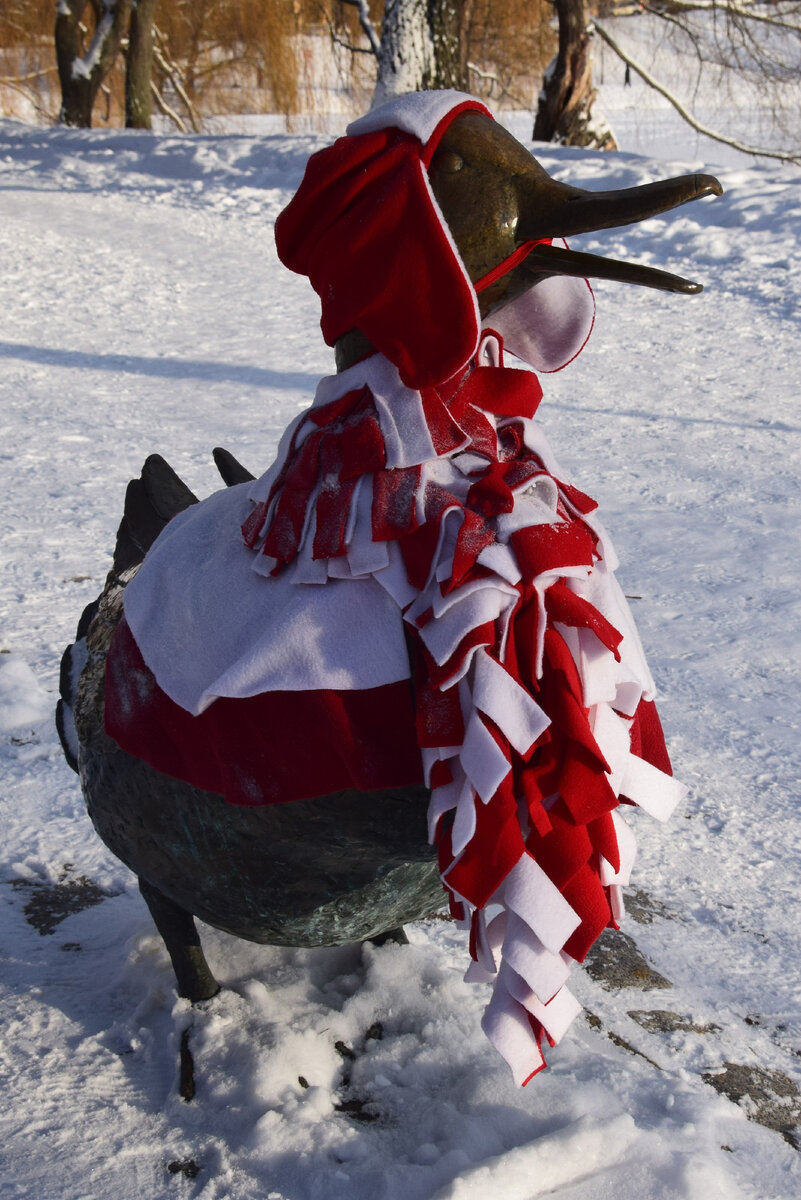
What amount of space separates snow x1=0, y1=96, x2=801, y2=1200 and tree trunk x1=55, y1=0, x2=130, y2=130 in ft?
26.2

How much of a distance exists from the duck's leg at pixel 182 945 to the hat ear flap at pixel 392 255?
0.90m

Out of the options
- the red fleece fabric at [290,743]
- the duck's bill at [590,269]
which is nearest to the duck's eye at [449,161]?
the duck's bill at [590,269]

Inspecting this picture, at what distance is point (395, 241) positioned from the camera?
1254 mm

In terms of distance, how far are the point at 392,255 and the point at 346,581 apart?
1.18 ft

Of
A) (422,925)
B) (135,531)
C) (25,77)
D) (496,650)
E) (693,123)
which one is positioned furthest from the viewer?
(25,77)

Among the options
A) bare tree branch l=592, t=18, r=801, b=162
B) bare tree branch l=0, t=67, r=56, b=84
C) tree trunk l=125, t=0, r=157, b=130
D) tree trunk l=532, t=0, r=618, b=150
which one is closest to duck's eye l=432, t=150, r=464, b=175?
tree trunk l=532, t=0, r=618, b=150

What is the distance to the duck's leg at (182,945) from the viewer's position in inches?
68.2

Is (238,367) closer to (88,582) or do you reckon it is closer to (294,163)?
(88,582)

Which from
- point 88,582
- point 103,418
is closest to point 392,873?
point 88,582

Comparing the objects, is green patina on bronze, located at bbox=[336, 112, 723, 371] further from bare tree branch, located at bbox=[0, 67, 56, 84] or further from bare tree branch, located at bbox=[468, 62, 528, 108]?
bare tree branch, located at bbox=[0, 67, 56, 84]

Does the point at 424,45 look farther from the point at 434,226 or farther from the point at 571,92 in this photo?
the point at 434,226

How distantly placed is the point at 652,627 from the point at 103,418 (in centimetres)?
270

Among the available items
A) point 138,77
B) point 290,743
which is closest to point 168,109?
point 138,77

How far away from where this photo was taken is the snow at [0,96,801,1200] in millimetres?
1525
